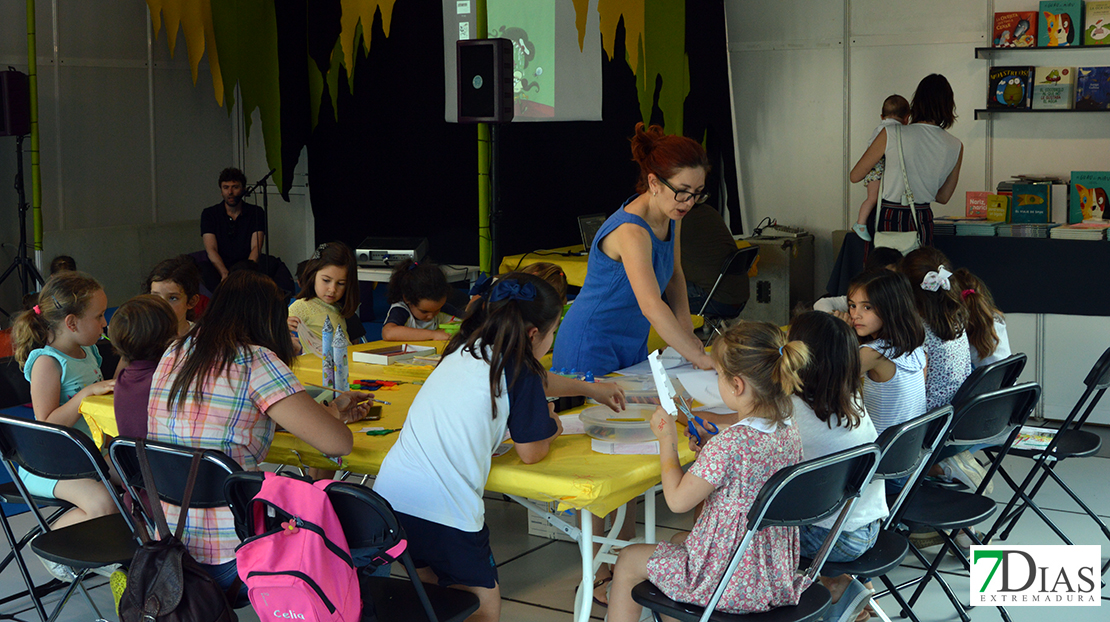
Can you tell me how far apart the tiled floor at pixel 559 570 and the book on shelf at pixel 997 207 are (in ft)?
6.20

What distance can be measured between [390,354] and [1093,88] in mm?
5127

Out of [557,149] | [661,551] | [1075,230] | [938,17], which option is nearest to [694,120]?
[557,149]

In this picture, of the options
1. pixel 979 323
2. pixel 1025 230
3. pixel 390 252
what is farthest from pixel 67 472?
pixel 1025 230

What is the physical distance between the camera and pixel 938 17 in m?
7.41

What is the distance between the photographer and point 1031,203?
6035mm

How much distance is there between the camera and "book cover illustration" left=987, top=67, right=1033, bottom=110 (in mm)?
6982

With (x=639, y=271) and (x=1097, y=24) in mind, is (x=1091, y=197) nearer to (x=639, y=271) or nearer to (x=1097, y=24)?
(x=1097, y=24)

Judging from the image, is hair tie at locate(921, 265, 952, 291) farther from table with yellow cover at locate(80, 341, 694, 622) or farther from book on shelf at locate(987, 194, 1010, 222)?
book on shelf at locate(987, 194, 1010, 222)

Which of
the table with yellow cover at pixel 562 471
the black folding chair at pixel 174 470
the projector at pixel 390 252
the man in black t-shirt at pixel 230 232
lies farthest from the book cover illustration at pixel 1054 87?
the black folding chair at pixel 174 470

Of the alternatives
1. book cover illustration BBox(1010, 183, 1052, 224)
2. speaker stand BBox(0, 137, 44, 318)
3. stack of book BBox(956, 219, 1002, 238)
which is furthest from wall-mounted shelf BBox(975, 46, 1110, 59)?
speaker stand BBox(0, 137, 44, 318)

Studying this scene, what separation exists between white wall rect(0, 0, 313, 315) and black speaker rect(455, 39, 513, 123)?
401 cm

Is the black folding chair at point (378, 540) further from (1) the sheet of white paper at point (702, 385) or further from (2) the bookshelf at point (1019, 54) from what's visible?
(2) the bookshelf at point (1019, 54)

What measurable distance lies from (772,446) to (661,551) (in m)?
0.36

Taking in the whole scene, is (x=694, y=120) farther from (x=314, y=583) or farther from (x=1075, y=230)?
(x=314, y=583)
